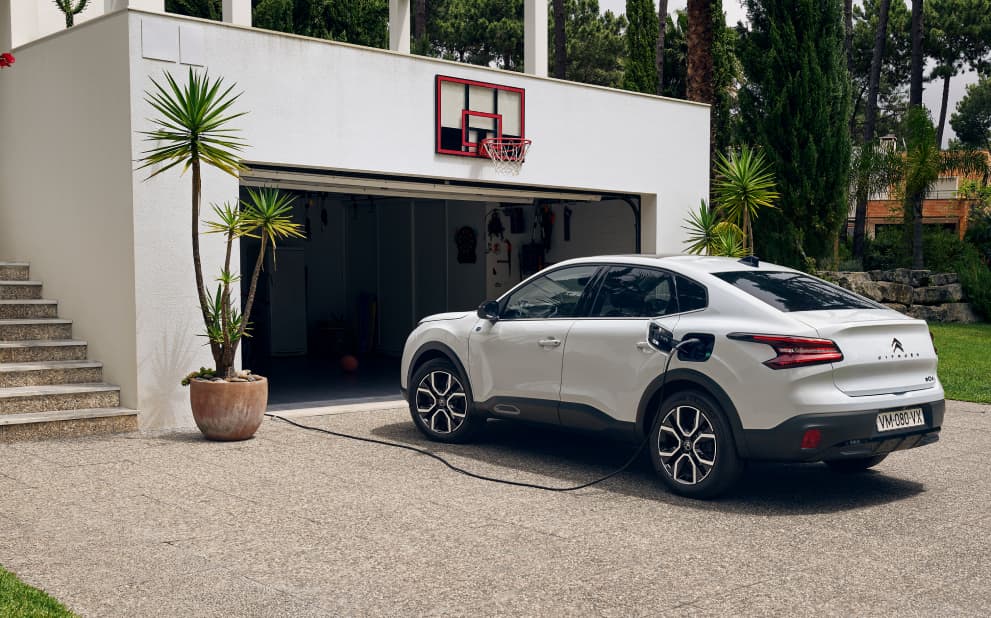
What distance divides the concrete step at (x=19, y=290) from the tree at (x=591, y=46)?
28.8 meters

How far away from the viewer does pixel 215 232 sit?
30.4 ft

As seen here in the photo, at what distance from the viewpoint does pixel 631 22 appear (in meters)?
27.2

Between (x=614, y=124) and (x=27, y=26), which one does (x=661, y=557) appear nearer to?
(x=614, y=124)

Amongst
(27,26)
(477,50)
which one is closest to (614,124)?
(27,26)

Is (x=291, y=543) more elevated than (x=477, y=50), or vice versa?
(x=477, y=50)

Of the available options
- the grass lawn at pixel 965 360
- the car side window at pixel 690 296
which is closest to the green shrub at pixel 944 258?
the grass lawn at pixel 965 360

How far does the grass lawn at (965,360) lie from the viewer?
498 inches

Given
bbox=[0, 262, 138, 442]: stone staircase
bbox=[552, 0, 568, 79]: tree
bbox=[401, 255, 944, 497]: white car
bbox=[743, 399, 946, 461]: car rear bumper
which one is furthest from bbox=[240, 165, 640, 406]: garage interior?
bbox=[552, 0, 568, 79]: tree

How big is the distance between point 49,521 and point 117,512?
0.40 metres

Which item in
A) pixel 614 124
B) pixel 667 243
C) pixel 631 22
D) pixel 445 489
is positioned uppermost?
pixel 631 22

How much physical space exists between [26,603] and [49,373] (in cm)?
561

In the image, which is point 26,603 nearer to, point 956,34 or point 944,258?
point 944,258

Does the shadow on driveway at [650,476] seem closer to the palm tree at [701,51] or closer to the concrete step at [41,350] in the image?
the concrete step at [41,350]

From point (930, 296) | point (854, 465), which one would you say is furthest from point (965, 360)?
point (854, 465)
